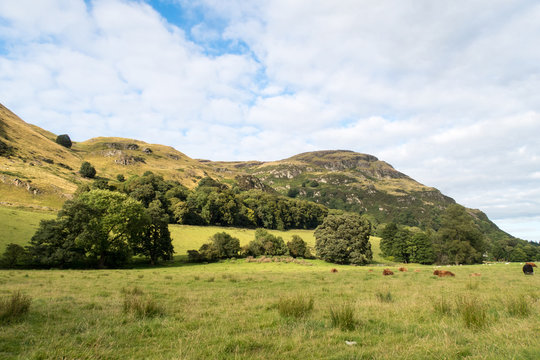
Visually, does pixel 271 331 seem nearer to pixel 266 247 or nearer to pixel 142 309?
pixel 142 309

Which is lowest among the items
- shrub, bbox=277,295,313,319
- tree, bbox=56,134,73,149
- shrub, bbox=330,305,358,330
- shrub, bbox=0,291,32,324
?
shrub, bbox=0,291,32,324

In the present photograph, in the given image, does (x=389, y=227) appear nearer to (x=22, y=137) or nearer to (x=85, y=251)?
(x=85, y=251)

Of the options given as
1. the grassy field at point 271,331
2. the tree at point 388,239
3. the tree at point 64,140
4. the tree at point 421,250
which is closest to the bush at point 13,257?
the grassy field at point 271,331

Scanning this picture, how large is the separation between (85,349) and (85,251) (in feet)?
129

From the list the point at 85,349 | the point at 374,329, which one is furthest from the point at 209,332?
the point at 374,329

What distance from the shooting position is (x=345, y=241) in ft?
192

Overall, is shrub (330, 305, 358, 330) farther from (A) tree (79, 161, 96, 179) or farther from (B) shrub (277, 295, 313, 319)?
(A) tree (79, 161, 96, 179)

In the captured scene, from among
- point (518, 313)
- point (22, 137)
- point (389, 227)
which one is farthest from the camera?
point (22, 137)

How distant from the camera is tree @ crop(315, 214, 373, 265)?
188 feet

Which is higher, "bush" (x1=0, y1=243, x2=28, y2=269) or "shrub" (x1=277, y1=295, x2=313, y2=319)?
"shrub" (x1=277, y1=295, x2=313, y2=319)

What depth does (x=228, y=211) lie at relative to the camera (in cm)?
9381

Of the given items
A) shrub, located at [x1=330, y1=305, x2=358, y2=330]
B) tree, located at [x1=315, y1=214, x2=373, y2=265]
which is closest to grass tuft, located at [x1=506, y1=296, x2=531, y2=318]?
shrub, located at [x1=330, y1=305, x2=358, y2=330]

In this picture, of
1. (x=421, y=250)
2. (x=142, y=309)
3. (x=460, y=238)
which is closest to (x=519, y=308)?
(x=142, y=309)

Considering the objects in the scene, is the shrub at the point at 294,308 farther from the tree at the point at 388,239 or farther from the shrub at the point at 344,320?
the tree at the point at 388,239
